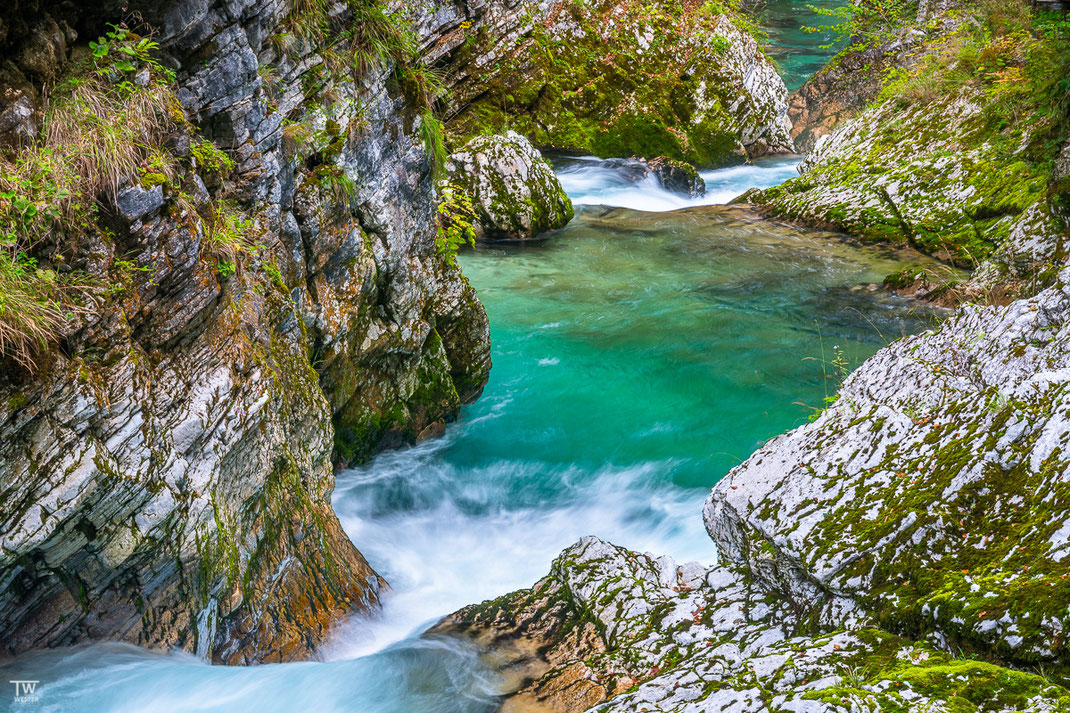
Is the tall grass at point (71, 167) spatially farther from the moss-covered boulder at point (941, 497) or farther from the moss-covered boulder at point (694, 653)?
the moss-covered boulder at point (941, 497)

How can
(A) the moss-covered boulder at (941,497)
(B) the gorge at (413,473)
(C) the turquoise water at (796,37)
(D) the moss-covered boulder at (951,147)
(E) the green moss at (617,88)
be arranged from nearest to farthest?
(A) the moss-covered boulder at (941,497), (B) the gorge at (413,473), (D) the moss-covered boulder at (951,147), (E) the green moss at (617,88), (C) the turquoise water at (796,37)

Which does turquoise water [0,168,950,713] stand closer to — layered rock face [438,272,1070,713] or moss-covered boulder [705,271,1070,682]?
layered rock face [438,272,1070,713]

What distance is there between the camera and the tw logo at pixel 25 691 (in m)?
3.60

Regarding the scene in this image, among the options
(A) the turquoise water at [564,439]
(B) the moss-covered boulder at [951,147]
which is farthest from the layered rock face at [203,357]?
(B) the moss-covered boulder at [951,147]

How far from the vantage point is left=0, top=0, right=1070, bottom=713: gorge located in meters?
3.19

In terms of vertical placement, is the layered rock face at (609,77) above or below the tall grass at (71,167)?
above

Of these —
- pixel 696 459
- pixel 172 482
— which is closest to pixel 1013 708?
pixel 172 482

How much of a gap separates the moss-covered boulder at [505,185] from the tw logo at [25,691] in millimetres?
10077

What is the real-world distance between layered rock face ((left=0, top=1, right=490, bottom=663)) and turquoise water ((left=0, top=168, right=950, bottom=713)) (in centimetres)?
34

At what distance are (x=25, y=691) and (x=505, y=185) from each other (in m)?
10.8

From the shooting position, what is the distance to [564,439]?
326 inches

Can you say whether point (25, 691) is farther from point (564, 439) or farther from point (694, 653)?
point (564, 439)

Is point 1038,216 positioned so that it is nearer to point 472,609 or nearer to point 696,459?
point 696,459

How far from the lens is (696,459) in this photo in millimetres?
7707
